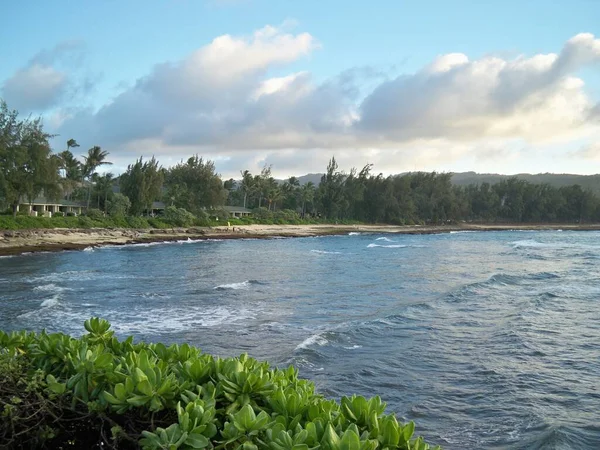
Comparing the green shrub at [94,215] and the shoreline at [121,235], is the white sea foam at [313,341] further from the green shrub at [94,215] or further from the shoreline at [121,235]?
the green shrub at [94,215]

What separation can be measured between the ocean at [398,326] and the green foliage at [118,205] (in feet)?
104

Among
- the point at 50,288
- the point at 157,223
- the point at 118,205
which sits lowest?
the point at 50,288

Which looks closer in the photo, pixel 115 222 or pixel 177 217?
pixel 115 222

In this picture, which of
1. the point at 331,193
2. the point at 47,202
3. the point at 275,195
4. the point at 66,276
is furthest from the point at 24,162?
the point at 331,193

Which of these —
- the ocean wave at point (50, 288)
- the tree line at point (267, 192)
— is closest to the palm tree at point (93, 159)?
the tree line at point (267, 192)

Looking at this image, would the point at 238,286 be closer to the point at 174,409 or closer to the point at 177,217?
the point at 174,409

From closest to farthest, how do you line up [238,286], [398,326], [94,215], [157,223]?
1. [398,326]
2. [238,286]
3. [94,215]
4. [157,223]

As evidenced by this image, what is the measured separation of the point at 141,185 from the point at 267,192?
3544cm

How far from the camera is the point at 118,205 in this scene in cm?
6359

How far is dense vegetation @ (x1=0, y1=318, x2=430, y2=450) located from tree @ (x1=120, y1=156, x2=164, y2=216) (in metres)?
68.2

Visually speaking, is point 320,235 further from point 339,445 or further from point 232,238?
point 339,445

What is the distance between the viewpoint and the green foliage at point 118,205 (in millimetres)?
63194

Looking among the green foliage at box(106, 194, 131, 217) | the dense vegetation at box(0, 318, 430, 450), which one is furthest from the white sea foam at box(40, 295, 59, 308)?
the green foliage at box(106, 194, 131, 217)

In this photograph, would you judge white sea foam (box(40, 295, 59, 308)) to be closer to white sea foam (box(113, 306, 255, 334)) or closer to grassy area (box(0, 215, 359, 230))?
white sea foam (box(113, 306, 255, 334))
